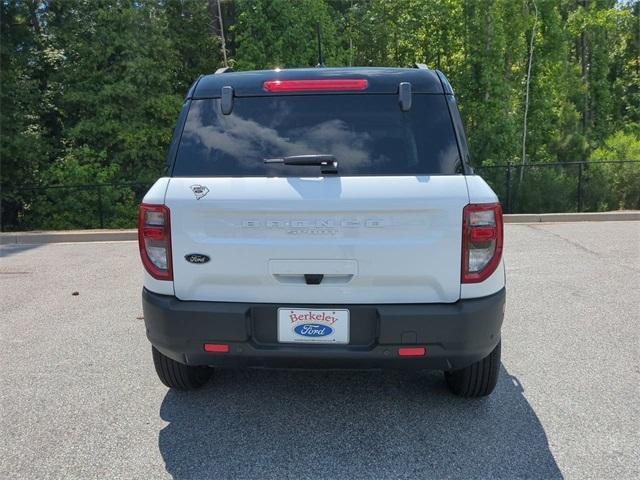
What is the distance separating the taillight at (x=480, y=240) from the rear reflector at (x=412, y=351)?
0.41 meters

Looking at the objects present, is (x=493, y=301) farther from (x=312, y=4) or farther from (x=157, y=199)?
(x=312, y=4)

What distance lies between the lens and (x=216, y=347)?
9.12ft

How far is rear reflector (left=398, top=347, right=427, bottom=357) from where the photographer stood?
2.66m

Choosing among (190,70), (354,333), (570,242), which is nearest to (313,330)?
(354,333)

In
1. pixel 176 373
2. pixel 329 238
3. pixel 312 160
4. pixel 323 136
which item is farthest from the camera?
pixel 176 373

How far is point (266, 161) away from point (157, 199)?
1.95 feet

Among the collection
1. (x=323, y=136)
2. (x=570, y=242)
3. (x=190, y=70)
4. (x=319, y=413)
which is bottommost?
(x=570, y=242)

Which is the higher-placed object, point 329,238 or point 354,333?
point 329,238

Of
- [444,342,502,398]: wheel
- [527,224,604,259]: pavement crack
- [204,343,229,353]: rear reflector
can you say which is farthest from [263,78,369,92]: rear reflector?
[527,224,604,259]: pavement crack

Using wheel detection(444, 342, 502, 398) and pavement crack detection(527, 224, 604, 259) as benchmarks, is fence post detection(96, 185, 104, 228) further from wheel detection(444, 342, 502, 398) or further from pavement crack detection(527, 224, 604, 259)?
wheel detection(444, 342, 502, 398)

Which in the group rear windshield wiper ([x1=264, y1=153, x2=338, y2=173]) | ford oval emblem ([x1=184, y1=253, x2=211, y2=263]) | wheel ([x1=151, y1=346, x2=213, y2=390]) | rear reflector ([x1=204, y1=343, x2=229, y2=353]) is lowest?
wheel ([x1=151, y1=346, x2=213, y2=390])

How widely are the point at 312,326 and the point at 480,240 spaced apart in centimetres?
94

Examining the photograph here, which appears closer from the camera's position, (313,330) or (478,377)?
(313,330)

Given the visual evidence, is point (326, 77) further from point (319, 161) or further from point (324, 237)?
point (324, 237)
